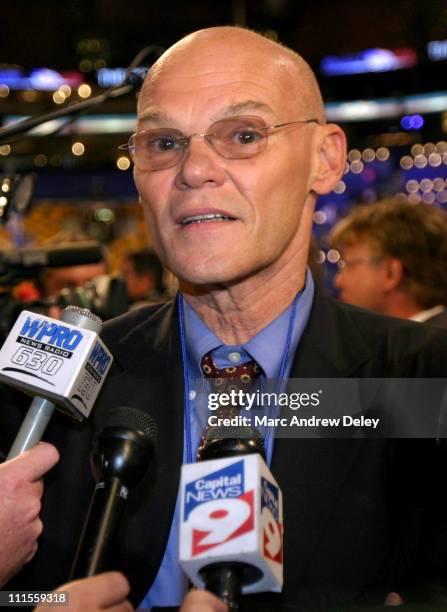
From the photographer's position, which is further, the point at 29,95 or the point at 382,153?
the point at 382,153

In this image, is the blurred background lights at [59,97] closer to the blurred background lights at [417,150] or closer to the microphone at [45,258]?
the blurred background lights at [417,150]

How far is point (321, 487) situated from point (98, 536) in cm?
55

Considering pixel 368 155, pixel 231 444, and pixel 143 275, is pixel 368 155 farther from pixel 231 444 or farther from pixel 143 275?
pixel 231 444

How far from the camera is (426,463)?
1.41 m

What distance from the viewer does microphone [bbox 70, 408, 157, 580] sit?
97 cm

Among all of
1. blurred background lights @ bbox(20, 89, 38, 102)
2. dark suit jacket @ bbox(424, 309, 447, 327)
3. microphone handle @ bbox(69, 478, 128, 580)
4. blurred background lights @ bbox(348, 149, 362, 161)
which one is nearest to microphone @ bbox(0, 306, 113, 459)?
microphone handle @ bbox(69, 478, 128, 580)

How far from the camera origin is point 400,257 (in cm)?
327

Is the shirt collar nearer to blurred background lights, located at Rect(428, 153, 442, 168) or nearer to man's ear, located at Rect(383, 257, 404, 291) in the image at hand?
man's ear, located at Rect(383, 257, 404, 291)

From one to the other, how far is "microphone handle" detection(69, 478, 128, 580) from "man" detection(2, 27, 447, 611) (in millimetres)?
437

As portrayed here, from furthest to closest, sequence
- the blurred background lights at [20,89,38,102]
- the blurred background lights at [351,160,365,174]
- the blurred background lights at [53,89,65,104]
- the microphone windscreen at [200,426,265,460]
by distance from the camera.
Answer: the blurred background lights at [351,160,365,174]
the blurred background lights at [20,89,38,102]
the blurred background lights at [53,89,65,104]
the microphone windscreen at [200,426,265,460]

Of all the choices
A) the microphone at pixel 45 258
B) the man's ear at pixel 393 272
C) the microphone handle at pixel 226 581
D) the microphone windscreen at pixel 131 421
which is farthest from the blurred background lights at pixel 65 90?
the microphone handle at pixel 226 581

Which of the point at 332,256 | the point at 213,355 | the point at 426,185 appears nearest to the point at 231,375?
the point at 213,355

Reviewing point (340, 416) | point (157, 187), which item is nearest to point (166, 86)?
point (157, 187)

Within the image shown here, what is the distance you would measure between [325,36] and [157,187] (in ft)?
19.3
